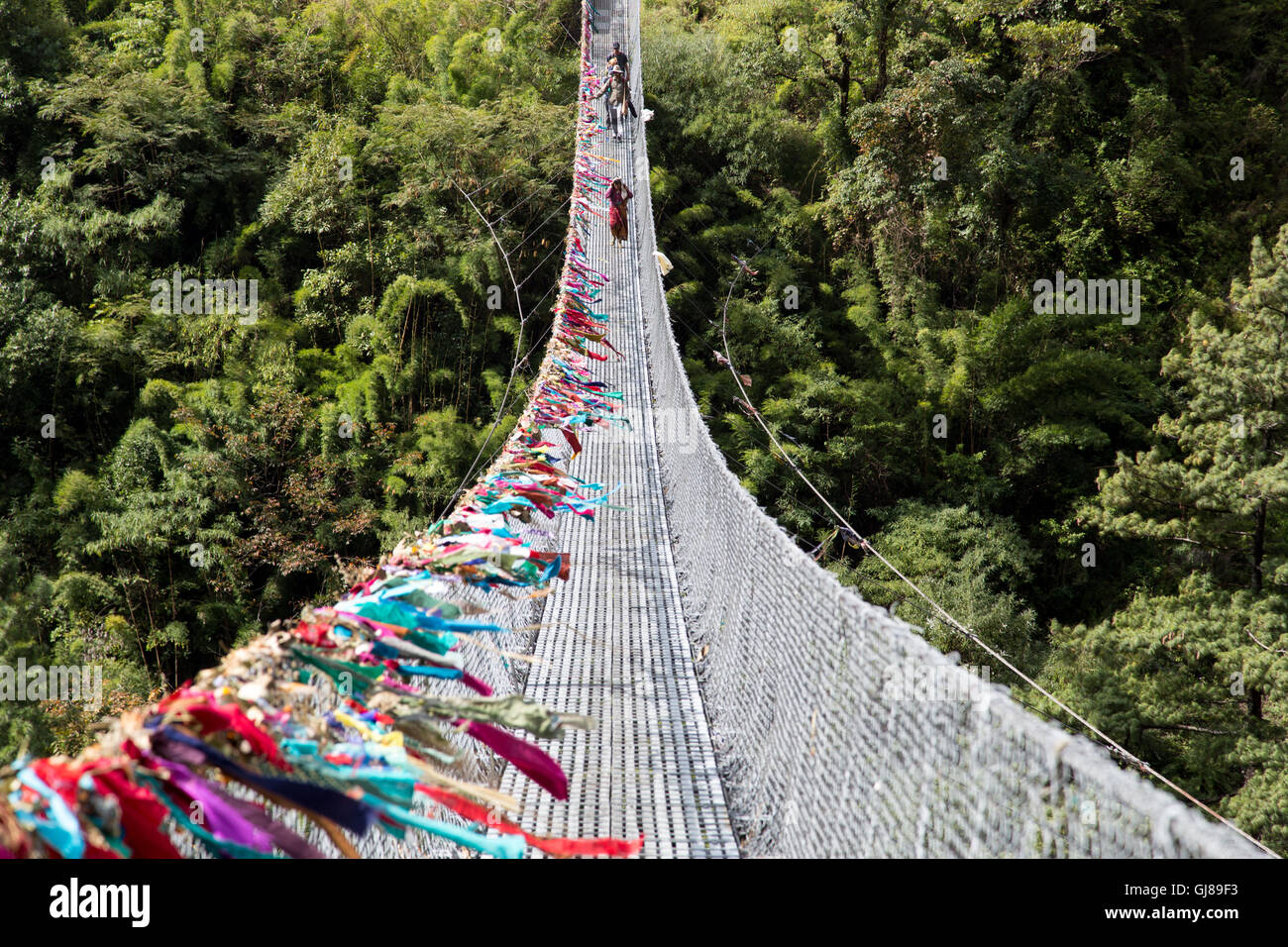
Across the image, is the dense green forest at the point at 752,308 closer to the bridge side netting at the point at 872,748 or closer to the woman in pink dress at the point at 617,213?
the woman in pink dress at the point at 617,213

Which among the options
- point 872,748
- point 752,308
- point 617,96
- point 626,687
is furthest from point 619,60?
point 872,748

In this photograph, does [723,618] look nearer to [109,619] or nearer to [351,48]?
[109,619]

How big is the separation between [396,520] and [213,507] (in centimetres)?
182

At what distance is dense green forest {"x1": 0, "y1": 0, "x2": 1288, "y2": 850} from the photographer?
7.42 metres

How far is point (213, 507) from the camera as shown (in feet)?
28.3

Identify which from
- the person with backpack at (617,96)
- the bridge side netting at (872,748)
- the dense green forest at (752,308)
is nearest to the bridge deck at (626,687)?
the bridge side netting at (872,748)

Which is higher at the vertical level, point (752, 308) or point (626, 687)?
point (752, 308)

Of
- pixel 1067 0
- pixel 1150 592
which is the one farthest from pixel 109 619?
pixel 1067 0

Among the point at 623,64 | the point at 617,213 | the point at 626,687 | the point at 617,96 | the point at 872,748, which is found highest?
the point at 623,64

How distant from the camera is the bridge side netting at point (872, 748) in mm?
1084

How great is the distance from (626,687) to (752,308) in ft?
25.4

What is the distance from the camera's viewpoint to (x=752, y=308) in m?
10.1

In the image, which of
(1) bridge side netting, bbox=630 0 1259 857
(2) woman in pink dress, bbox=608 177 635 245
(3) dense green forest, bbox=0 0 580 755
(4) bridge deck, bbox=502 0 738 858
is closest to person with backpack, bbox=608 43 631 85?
(3) dense green forest, bbox=0 0 580 755

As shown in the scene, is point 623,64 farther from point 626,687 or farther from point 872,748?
point 872,748
